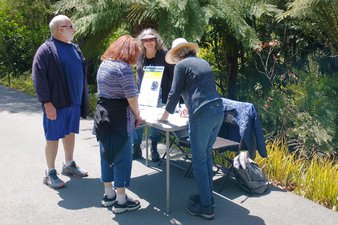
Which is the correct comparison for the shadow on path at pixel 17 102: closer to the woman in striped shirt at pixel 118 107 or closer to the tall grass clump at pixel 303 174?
the woman in striped shirt at pixel 118 107

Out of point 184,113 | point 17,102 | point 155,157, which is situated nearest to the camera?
point 184,113

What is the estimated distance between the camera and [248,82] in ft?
20.9

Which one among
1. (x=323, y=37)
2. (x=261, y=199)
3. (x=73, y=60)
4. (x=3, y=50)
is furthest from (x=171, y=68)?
(x=3, y=50)

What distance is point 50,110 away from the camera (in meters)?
4.11

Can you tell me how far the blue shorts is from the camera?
4262 millimetres

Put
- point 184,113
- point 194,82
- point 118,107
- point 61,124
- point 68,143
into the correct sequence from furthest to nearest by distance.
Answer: point 68,143
point 61,124
point 184,113
point 118,107
point 194,82

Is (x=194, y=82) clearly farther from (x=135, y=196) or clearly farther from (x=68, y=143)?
(x=68, y=143)

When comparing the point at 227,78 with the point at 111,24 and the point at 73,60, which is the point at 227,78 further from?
the point at 73,60

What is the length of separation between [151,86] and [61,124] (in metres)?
1.02

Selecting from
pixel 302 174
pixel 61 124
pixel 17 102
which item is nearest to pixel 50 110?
pixel 61 124

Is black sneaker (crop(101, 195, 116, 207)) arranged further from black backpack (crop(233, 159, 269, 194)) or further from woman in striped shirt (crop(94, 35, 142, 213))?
black backpack (crop(233, 159, 269, 194))

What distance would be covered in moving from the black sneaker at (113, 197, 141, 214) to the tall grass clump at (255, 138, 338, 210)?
163 cm

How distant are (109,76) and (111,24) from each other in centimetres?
260

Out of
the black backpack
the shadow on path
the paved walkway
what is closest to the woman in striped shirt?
the paved walkway
